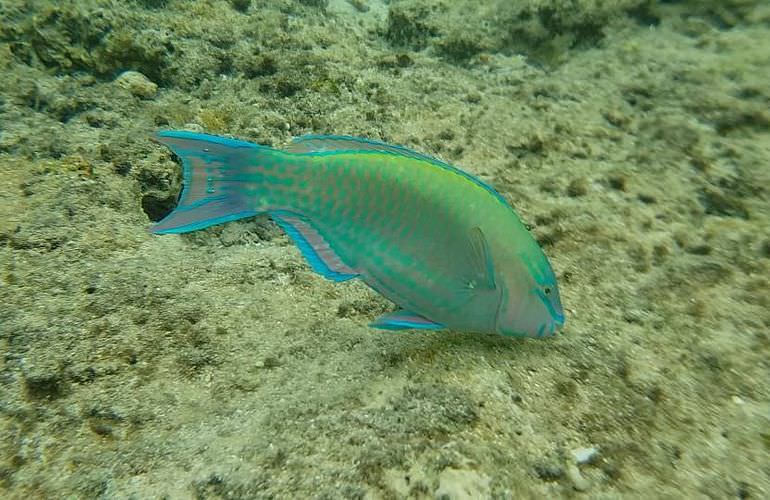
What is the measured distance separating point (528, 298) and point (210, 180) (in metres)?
1.32

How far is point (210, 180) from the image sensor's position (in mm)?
1793

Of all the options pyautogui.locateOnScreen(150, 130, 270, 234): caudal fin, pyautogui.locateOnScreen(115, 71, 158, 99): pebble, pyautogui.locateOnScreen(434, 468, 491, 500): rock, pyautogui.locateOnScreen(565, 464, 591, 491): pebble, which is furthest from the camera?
pyautogui.locateOnScreen(115, 71, 158, 99): pebble

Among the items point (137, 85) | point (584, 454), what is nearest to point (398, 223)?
point (584, 454)

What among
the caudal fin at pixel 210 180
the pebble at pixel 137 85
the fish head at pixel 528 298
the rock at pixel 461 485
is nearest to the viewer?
the rock at pixel 461 485

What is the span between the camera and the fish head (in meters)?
1.87

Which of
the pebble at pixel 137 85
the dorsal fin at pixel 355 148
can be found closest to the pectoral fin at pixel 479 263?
the dorsal fin at pixel 355 148

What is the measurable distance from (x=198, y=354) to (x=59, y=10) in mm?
3456

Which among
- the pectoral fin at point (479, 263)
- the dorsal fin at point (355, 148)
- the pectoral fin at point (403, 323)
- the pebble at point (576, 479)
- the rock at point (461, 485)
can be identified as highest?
the dorsal fin at point (355, 148)

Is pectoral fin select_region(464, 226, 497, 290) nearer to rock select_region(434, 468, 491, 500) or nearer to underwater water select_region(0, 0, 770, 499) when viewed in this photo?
underwater water select_region(0, 0, 770, 499)

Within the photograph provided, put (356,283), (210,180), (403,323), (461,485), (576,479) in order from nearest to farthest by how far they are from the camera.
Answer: (461,485) → (576,479) → (210,180) → (403,323) → (356,283)

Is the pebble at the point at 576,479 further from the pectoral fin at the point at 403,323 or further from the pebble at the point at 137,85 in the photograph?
the pebble at the point at 137,85

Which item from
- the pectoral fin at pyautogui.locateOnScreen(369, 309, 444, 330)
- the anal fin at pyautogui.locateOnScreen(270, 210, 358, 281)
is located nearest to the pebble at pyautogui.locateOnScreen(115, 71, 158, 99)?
the anal fin at pyautogui.locateOnScreen(270, 210, 358, 281)

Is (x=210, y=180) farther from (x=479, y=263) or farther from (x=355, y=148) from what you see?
(x=479, y=263)

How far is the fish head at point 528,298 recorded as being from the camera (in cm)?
187
